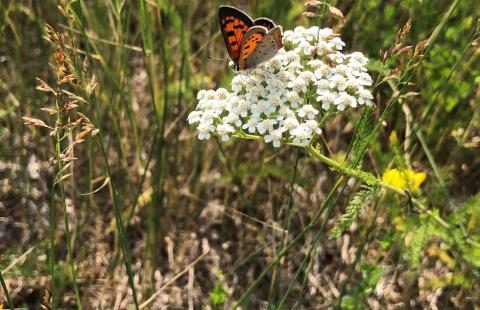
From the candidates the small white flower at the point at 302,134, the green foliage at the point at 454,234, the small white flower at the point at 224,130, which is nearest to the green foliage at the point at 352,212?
the small white flower at the point at 302,134

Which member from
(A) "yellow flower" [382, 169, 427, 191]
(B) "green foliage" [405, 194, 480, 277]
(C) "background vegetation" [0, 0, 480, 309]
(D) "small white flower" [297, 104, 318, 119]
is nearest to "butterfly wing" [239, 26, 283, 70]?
(D) "small white flower" [297, 104, 318, 119]

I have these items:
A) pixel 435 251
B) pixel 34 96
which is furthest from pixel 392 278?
pixel 34 96

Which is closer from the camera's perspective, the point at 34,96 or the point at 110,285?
the point at 110,285

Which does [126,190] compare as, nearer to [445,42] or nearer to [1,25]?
[1,25]

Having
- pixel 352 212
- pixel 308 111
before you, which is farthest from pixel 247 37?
pixel 352 212

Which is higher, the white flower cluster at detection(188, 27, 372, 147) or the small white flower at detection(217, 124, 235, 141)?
the white flower cluster at detection(188, 27, 372, 147)

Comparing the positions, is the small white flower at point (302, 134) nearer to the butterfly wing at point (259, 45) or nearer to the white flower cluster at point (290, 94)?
the white flower cluster at point (290, 94)

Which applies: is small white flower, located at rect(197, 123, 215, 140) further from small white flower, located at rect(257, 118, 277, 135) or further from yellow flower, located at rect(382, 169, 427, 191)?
yellow flower, located at rect(382, 169, 427, 191)

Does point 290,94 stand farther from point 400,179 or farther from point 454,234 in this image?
point 454,234
